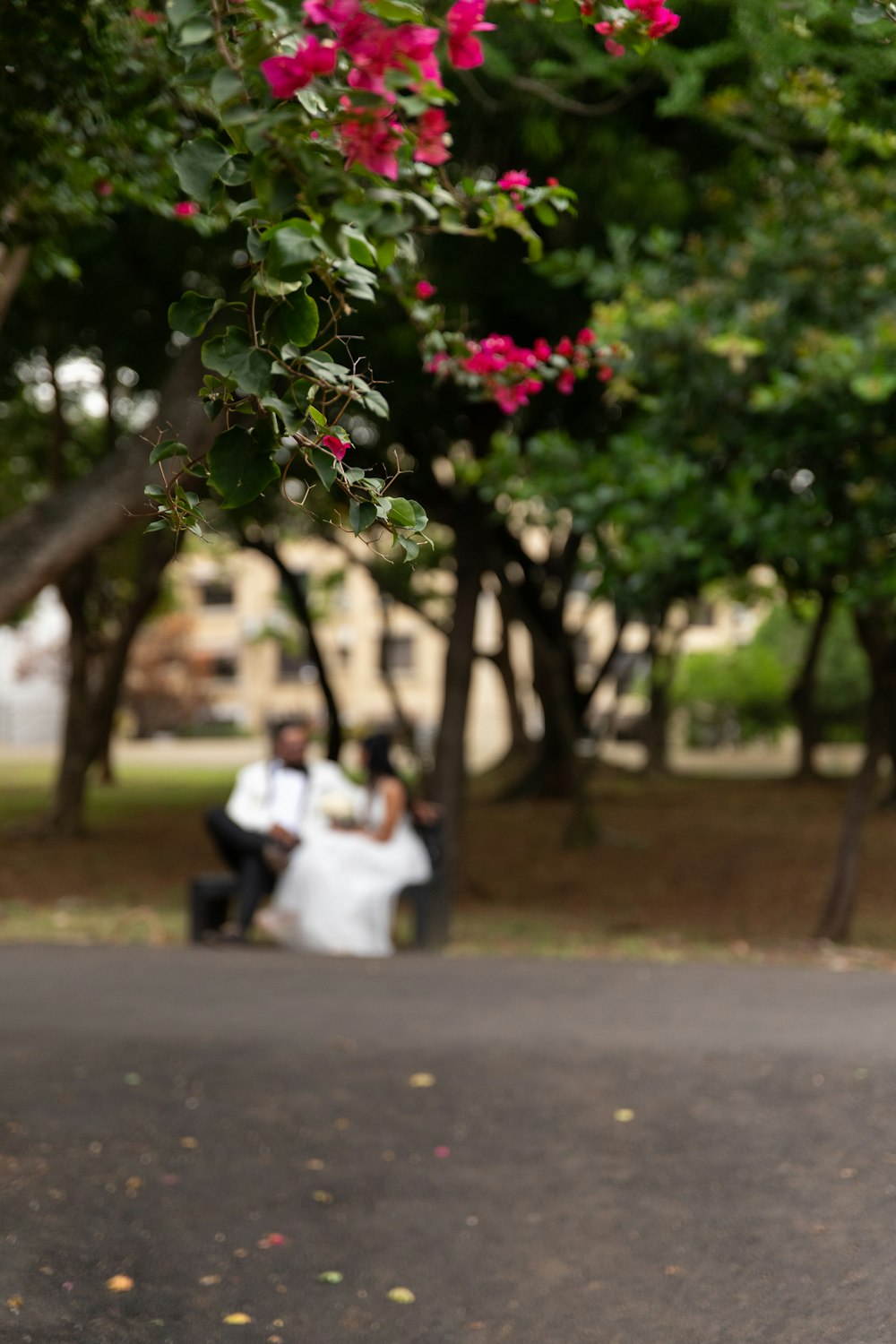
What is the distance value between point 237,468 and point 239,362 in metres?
0.16

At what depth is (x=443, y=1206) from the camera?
14.0 feet

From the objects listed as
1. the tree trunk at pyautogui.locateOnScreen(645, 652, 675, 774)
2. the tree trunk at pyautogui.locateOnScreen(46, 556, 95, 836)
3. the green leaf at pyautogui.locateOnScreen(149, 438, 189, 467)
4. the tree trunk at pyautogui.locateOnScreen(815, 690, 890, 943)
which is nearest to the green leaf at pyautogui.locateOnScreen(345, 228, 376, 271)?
the green leaf at pyautogui.locateOnScreen(149, 438, 189, 467)

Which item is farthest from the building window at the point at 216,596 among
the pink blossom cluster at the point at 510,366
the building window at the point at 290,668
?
the pink blossom cluster at the point at 510,366

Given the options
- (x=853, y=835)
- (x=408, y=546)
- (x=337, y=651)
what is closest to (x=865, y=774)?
(x=853, y=835)

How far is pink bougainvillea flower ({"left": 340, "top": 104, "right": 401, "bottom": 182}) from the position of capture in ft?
6.75

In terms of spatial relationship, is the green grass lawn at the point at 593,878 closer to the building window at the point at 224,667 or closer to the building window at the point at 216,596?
the building window at the point at 224,667

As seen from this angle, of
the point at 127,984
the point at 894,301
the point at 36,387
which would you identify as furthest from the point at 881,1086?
the point at 36,387

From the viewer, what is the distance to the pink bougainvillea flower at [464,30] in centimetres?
211

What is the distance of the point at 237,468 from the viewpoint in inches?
89.0

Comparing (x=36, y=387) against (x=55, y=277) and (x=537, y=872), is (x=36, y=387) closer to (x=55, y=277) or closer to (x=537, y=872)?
(x=55, y=277)

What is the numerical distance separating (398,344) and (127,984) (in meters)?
5.34

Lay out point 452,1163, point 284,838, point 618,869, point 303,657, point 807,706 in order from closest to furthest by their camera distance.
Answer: point 452,1163
point 284,838
point 618,869
point 807,706
point 303,657

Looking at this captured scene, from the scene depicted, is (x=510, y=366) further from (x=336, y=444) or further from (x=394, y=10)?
(x=394, y=10)

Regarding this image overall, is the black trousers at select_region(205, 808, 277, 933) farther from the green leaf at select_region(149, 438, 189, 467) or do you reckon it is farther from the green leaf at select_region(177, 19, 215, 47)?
the green leaf at select_region(177, 19, 215, 47)
